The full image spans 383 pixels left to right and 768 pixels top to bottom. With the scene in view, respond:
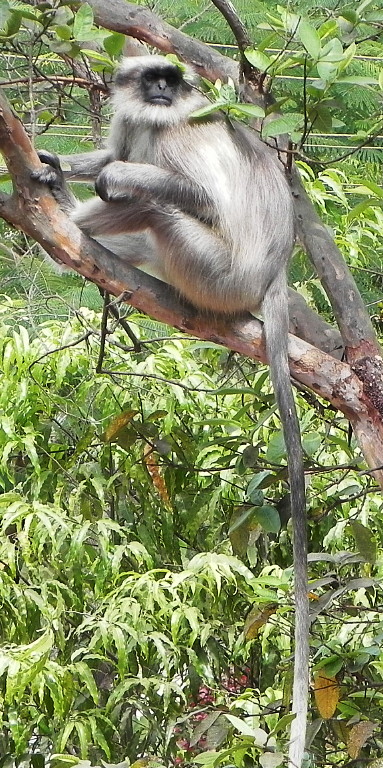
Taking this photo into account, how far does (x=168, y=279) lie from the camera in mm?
2705

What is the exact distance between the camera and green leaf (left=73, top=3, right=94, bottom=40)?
2023mm

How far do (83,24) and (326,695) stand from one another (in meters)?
1.63

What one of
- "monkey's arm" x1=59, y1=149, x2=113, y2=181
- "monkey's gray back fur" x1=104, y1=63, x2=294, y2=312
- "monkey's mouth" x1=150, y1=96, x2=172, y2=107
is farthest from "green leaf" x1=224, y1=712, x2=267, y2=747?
"monkey's mouth" x1=150, y1=96, x2=172, y2=107

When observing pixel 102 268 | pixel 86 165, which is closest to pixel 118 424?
pixel 102 268

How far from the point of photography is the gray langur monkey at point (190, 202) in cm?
253

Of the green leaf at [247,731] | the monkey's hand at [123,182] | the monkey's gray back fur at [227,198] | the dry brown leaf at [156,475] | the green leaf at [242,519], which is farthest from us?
the dry brown leaf at [156,475]

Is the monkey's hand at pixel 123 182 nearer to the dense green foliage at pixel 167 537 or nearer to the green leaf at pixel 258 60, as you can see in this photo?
the dense green foliage at pixel 167 537

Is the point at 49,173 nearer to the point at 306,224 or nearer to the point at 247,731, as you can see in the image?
the point at 306,224

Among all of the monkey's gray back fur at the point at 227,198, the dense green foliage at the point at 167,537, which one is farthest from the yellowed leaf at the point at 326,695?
the monkey's gray back fur at the point at 227,198

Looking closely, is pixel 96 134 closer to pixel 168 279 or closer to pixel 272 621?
pixel 168 279

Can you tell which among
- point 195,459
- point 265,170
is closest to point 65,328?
point 195,459

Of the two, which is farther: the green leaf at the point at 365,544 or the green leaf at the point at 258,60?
the green leaf at the point at 365,544

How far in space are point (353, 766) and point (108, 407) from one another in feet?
3.99

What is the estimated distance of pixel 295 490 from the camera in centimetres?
225
